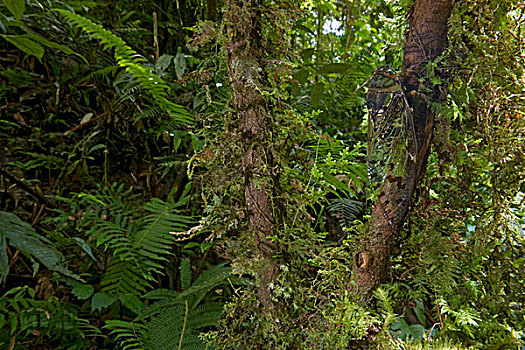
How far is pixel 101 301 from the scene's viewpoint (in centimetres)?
128

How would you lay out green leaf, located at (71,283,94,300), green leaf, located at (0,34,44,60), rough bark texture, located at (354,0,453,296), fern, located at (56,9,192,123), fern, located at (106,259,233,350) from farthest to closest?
fern, located at (56,9,192,123), green leaf, located at (71,283,94,300), fern, located at (106,259,233,350), green leaf, located at (0,34,44,60), rough bark texture, located at (354,0,453,296)

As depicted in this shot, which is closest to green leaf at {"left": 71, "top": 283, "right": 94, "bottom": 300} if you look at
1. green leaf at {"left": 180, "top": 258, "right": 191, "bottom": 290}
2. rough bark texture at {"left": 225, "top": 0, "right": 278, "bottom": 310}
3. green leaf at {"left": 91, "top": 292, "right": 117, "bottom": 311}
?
green leaf at {"left": 91, "top": 292, "right": 117, "bottom": 311}

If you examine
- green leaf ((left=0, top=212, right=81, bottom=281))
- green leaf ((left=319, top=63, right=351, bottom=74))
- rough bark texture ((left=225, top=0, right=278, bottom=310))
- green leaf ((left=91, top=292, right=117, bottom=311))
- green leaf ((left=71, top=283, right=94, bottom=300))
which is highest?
green leaf ((left=319, top=63, right=351, bottom=74))

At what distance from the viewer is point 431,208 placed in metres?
0.59

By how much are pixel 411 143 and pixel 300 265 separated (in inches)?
11.5

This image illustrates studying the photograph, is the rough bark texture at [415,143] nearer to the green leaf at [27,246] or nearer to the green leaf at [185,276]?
the green leaf at [185,276]

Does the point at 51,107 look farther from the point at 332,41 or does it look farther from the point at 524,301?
the point at 524,301

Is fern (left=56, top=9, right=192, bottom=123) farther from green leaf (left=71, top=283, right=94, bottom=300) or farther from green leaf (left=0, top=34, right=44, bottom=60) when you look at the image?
green leaf (left=71, top=283, right=94, bottom=300)

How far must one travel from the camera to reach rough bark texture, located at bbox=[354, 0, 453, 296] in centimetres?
54

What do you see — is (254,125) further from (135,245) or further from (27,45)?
(135,245)

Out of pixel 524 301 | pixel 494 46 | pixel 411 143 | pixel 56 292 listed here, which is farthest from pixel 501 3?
pixel 56 292

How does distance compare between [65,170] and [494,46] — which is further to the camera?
[65,170]

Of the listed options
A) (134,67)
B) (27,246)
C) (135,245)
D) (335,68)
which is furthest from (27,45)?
(335,68)

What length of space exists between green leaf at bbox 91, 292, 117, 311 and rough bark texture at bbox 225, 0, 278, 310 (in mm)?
870
